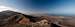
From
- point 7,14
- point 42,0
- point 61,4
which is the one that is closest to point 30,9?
point 42,0

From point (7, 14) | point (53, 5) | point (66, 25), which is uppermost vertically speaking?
point (53, 5)

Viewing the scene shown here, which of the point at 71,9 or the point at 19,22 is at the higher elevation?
the point at 71,9

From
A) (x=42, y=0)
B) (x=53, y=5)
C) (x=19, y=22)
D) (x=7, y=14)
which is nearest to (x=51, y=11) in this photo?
(x=53, y=5)

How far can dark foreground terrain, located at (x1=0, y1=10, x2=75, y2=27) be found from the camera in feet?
7.32

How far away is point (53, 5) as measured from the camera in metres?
2.42

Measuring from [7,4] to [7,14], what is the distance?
21 cm

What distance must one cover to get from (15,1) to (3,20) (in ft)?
1.53

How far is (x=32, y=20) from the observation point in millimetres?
2383

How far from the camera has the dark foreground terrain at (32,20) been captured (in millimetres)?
2230

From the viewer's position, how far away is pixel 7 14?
95.8 inches

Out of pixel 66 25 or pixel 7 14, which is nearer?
pixel 66 25

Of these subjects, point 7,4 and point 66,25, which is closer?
point 66,25

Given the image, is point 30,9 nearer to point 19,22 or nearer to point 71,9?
point 19,22

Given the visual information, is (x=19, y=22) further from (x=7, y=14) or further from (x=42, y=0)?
(x=42, y=0)
